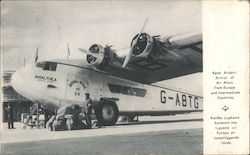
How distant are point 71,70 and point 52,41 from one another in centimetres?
21

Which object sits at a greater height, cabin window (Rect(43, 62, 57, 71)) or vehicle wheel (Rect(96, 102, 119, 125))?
cabin window (Rect(43, 62, 57, 71))

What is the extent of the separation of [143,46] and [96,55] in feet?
0.95

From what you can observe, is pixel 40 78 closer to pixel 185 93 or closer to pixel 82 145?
pixel 82 145

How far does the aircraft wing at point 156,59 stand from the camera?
277cm

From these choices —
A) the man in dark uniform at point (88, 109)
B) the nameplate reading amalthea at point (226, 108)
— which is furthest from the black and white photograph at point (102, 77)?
the nameplate reading amalthea at point (226, 108)

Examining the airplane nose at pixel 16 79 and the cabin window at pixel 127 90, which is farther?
the cabin window at pixel 127 90

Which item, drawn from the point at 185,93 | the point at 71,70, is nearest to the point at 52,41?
the point at 71,70

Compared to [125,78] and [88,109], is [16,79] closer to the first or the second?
[88,109]

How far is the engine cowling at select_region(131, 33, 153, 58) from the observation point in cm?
276

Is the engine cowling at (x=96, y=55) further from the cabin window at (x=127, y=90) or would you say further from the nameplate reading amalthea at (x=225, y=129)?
the nameplate reading amalthea at (x=225, y=129)

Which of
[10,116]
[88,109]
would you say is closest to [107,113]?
[88,109]

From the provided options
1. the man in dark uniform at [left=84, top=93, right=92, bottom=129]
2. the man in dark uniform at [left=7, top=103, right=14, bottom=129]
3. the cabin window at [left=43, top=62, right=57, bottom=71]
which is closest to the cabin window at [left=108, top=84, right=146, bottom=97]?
the man in dark uniform at [left=84, top=93, right=92, bottom=129]

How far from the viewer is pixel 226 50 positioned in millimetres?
2756

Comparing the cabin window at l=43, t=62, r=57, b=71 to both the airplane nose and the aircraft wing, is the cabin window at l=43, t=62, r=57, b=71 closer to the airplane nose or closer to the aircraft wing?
the airplane nose
